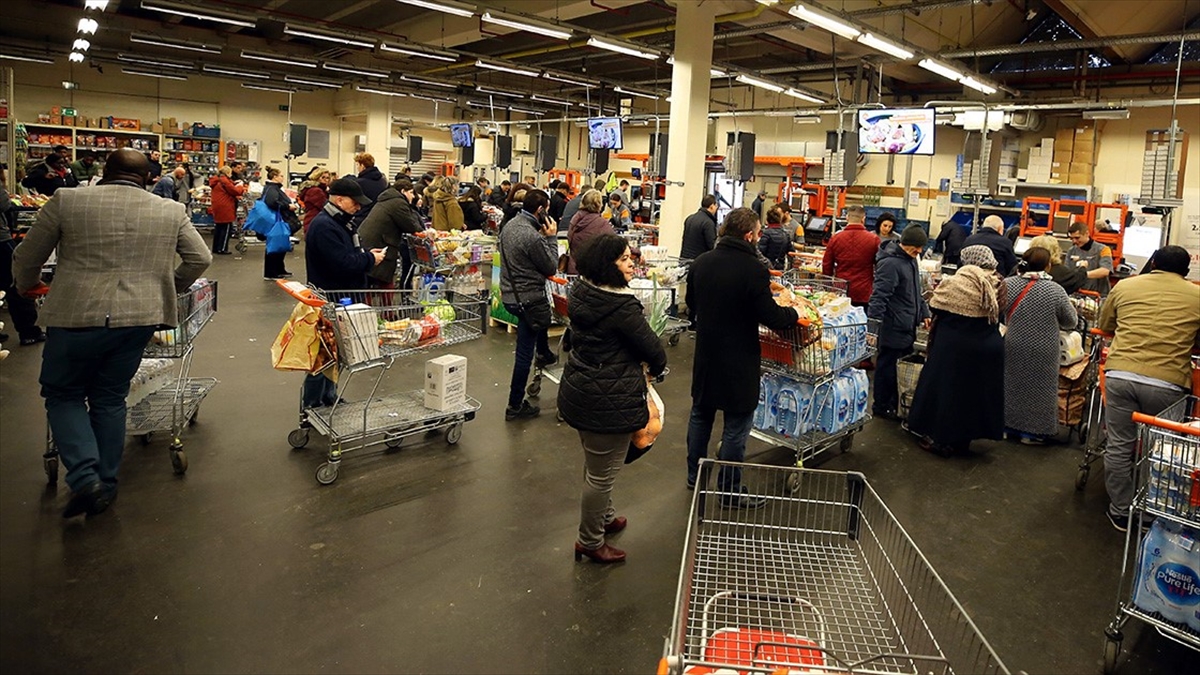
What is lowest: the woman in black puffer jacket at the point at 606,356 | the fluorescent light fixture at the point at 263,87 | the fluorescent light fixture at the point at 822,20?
the woman in black puffer jacket at the point at 606,356

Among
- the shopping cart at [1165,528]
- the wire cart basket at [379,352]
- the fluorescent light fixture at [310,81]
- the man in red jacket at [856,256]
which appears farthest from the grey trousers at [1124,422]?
the fluorescent light fixture at [310,81]

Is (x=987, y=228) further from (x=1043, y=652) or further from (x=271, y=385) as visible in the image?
→ (x=271, y=385)

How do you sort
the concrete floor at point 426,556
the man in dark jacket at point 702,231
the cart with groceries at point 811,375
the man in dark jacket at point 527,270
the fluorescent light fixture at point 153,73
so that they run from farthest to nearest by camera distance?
1. the fluorescent light fixture at point 153,73
2. the man in dark jacket at point 702,231
3. the man in dark jacket at point 527,270
4. the cart with groceries at point 811,375
5. the concrete floor at point 426,556

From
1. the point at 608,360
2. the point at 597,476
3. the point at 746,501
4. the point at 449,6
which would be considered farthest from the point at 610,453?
the point at 449,6

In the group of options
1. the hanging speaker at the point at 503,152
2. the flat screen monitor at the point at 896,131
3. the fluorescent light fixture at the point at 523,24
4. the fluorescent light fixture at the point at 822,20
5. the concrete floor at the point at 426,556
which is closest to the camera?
the concrete floor at the point at 426,556

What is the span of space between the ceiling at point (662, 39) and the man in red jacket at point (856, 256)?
90.4 inches

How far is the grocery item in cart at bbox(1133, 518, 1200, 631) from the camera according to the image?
2801mm

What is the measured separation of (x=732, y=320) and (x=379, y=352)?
197 centimetres

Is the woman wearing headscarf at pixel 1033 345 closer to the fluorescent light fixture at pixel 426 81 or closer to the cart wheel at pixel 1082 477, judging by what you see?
the cart wheel at pixel 1082 477

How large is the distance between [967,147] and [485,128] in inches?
503

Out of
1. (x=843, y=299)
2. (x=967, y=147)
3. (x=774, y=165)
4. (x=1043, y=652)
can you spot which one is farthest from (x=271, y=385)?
(x=774, y=165)

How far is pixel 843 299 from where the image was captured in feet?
15.1

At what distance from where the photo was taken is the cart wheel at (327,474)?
4.14m

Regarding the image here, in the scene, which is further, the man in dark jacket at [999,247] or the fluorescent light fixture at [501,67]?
the fluorescent light fixture at [501,67]
